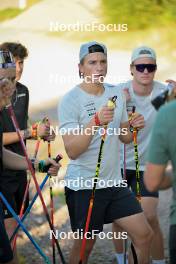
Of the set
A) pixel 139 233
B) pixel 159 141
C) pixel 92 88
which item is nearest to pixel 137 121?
pixel 92 88

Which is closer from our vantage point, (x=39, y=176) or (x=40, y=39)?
(x=39, y=176)

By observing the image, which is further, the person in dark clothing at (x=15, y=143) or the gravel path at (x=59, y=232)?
the gravel path at (x=59, y=232)

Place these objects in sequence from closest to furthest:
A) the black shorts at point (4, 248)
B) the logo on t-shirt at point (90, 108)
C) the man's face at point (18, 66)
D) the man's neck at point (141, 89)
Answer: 1. the black shorts at point (4, 248)
2. the logo on t-shirt at point (90, 108)
3. the man's face at point (18, 66)
4. the man's neck at point (141, 89)

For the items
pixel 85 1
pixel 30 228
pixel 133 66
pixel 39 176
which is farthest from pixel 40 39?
pixel 133 66

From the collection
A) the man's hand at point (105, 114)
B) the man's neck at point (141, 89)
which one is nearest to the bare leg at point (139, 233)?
the man's hand at point (105, 114)

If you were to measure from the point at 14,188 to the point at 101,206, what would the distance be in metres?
0.98

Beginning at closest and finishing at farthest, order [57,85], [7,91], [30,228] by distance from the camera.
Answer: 1. [7,91]
2. [30,228]
3. [57,85]

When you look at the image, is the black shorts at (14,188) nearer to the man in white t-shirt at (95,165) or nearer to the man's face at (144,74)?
the man in white t-shirt at (95,165)

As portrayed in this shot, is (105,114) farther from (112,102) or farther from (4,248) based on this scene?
(4,248)

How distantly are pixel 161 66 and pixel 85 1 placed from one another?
8865mm

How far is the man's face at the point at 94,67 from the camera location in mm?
5684

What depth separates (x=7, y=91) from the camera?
4832 mm

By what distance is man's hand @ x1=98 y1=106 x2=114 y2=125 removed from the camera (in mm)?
5191

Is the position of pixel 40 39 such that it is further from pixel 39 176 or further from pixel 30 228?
pixel 30 228
